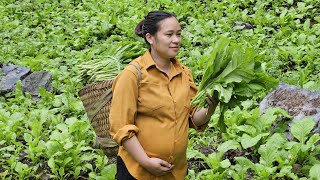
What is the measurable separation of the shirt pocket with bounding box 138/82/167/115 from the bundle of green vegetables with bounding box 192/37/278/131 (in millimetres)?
236

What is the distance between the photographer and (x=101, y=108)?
3770 mm

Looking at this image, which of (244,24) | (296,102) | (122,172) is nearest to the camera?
(122,172)

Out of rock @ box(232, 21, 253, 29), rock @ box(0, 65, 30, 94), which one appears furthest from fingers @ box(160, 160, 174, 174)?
rock @ box(232, 21, 253, 29)

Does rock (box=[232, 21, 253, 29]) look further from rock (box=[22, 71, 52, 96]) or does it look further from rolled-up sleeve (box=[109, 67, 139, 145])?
rolled-up sleeve (box=[109, 67, 139, 145])

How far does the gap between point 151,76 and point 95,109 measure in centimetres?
108

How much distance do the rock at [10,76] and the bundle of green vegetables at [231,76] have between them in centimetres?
451

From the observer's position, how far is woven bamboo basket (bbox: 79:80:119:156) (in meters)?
3.72

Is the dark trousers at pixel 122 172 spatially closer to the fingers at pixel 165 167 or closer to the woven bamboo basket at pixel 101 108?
the fingers at pixel 165 167

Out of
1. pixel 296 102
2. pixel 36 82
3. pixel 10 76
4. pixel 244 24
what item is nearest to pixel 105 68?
pixel 296 102

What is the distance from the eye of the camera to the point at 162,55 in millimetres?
2900

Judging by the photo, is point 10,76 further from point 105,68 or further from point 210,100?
point 210,100

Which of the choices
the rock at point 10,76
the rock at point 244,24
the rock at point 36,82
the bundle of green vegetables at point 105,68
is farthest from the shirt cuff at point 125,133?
the rock at point 244,24

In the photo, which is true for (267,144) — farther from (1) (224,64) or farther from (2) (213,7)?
(2) (213,7)

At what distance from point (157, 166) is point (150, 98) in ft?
1.20
